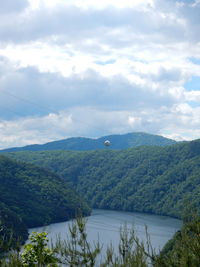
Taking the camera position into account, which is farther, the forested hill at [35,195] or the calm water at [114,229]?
the forested hill at [35,195]

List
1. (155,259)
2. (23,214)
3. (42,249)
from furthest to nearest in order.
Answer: (23,214) → (42,249) → (155,259)

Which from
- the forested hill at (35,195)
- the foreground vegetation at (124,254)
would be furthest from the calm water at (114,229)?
the foreground vegetation at (124,254)

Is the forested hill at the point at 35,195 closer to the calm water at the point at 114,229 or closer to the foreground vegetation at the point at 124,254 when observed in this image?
the calm water at the point at 114,229

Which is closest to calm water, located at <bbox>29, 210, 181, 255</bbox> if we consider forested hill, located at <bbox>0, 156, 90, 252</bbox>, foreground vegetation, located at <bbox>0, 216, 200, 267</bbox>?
forested hill, located at <bbox>0, 156, 90, 252</bbox>

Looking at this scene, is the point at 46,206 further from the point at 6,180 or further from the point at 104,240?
the point at 104,240

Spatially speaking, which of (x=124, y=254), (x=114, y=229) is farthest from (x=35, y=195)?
(x=124, y=254)

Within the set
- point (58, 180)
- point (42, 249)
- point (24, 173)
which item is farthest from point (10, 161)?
point (42, 249)

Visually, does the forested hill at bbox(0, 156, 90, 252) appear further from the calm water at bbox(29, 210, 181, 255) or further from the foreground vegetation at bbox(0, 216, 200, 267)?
the foreground vegetation at bbox(0, 216, 200, 267)

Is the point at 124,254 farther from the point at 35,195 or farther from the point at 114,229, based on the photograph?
the point at 35,195
